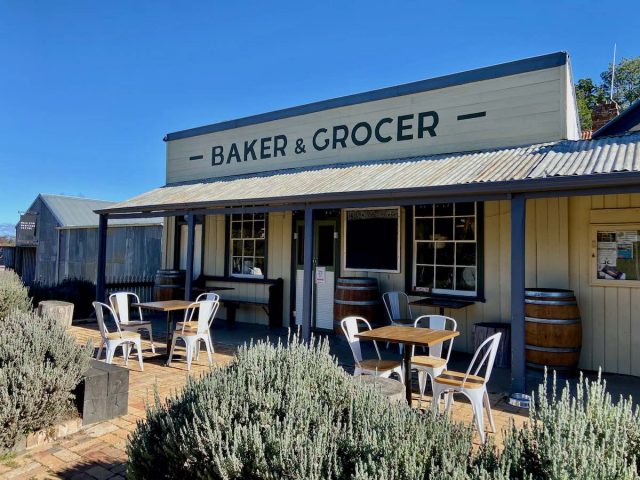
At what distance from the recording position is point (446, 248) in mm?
6863

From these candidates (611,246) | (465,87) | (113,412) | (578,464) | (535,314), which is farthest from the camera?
(465,87)

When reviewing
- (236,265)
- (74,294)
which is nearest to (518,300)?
(236,265)

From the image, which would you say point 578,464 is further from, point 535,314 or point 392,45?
point 392,45

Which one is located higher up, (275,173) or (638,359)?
(275,173)

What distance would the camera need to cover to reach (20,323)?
4.03 meters

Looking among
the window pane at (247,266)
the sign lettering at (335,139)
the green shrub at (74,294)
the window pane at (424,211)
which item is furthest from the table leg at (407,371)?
the green shrub at (74,294)

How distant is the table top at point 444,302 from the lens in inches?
241

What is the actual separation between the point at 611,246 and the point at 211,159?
810 cm

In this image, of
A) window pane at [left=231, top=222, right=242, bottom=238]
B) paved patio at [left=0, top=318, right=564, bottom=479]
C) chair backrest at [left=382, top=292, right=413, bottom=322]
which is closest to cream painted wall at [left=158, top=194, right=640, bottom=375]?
chair backrest at [left=382, top=292, right=413, bottom=322]

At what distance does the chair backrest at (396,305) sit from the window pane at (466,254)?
104 centimetres

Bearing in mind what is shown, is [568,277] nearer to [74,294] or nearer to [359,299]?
[359,299]

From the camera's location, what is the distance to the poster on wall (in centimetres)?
545

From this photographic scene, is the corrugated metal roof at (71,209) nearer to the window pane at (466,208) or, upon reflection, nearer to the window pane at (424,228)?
the window pane at (424,228)

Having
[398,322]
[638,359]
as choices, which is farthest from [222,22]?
[638,359]
